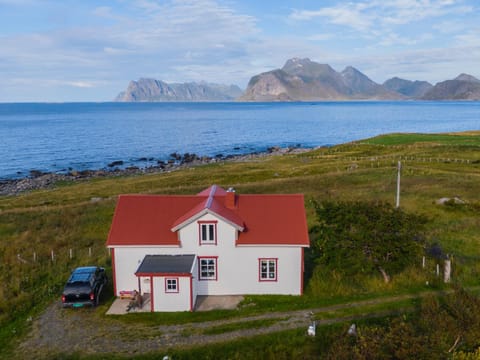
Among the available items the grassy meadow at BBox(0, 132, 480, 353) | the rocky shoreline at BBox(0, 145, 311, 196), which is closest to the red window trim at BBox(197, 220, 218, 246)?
the grassy meadow at BBox(0, 132, 480, 353)

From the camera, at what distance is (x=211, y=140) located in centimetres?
13762

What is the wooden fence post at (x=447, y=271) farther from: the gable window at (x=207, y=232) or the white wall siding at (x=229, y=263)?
the gable window at (x=207, y=232)

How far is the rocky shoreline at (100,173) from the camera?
235 feet

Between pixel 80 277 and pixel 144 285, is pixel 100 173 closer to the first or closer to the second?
pixel 80 277

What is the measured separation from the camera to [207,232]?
917 inches

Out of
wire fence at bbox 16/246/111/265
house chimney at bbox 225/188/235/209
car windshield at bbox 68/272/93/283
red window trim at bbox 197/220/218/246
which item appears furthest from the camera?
wire fence at bbox 16/246/111/265

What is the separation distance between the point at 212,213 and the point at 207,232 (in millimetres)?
1200

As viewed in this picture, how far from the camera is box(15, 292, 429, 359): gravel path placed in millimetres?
18062

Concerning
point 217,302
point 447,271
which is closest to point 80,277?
point 217,302

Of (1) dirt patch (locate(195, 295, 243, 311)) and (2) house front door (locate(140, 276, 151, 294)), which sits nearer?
(1) dirt patch (locate(195, 295, 243, 311))

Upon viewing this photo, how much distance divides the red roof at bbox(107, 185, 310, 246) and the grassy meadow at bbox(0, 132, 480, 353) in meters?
3.44

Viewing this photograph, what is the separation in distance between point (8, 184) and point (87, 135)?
78950 mm

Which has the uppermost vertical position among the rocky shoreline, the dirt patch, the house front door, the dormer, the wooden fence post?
the dormer

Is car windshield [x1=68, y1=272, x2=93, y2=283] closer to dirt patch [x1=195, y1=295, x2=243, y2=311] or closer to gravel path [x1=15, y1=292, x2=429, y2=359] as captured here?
gravel path [x1=15, y1=292, x2=429, y2=359]
